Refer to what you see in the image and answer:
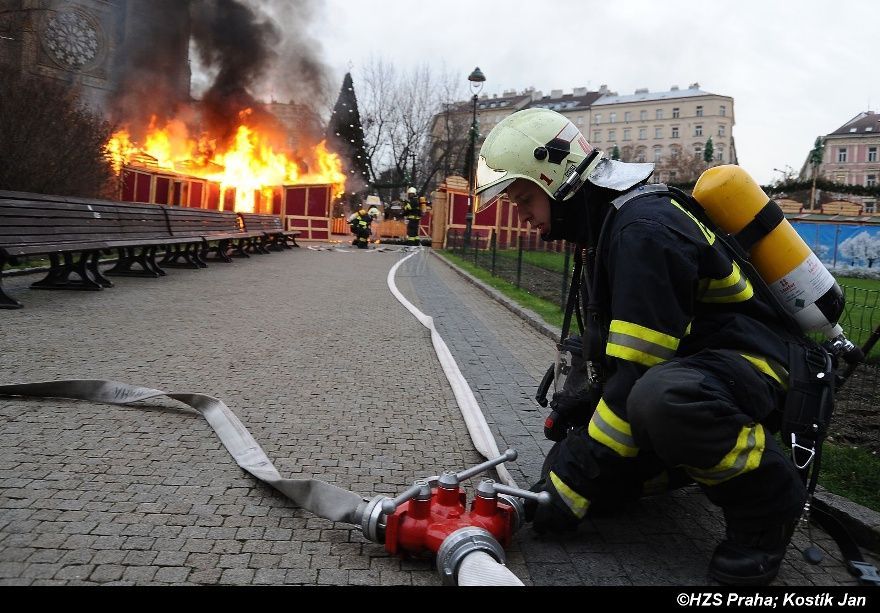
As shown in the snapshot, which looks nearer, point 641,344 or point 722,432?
point 722,432

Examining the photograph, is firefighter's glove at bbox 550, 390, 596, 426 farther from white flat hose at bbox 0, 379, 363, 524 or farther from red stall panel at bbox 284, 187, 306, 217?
red stall panel at bbox 284, 187, 306, 217

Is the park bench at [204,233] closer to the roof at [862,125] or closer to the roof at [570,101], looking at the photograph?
the roof at [862,125]

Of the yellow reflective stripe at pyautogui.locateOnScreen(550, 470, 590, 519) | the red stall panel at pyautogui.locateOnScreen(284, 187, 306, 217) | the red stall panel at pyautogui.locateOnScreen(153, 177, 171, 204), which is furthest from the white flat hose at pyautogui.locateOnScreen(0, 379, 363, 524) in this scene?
the red stall panel at pyautogui.locateOnScreen(284, 187, 306, 217)

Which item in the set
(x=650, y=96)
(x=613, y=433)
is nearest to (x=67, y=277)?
(x=613, y=433)

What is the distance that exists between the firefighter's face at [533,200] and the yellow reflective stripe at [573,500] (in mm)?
1098

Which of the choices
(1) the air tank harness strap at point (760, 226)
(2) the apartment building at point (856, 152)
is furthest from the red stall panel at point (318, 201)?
(2) the apartment building at point (856, 152)

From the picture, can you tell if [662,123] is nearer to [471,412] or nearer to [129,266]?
[129,266]

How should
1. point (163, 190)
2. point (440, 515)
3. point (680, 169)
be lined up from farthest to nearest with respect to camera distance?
point (680, 169) → point (163, 190) → point (440, 515)

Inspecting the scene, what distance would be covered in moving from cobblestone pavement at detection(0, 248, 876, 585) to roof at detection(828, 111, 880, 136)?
71.2m

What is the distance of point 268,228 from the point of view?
22.3 m

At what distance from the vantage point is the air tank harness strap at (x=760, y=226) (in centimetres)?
266

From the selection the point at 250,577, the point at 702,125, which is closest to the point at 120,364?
the point at 250,577

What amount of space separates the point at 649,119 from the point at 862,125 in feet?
124

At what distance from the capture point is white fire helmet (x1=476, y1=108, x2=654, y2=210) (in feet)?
9.27
